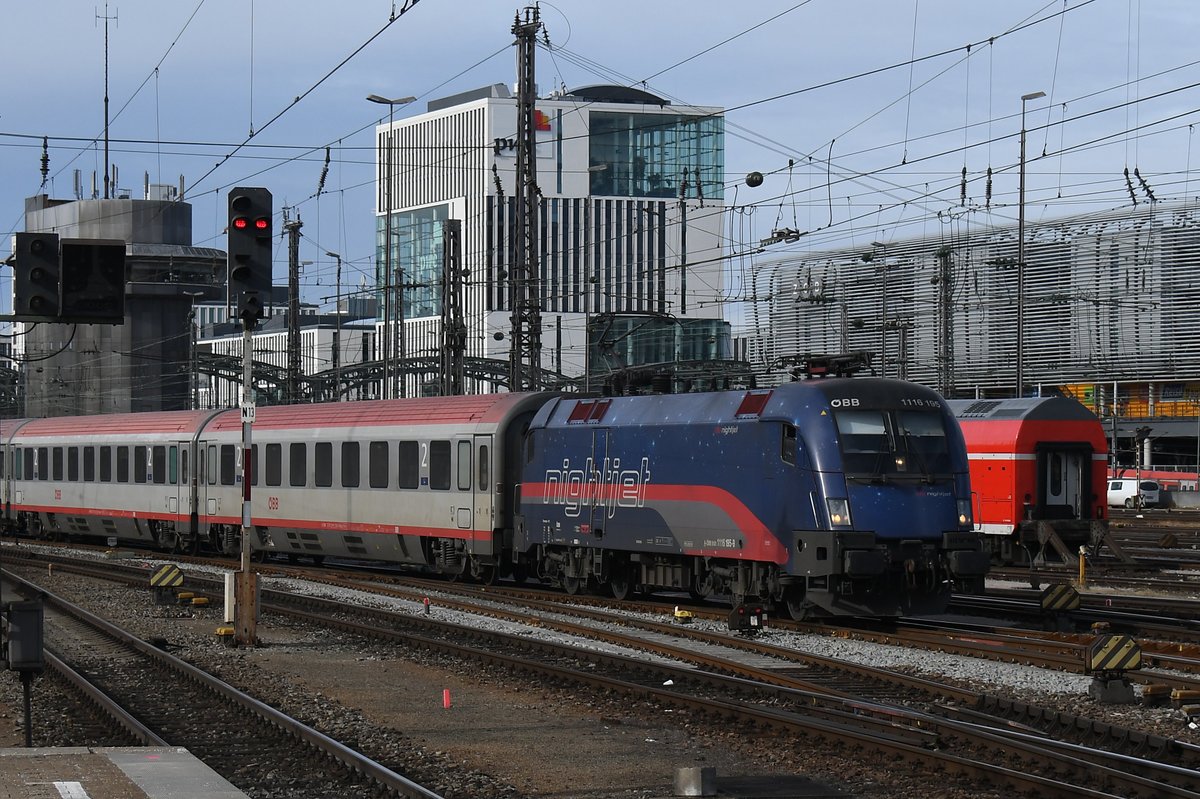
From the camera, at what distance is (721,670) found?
16.7 meters

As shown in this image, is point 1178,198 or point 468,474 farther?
point 1178,198

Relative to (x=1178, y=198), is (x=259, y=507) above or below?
below

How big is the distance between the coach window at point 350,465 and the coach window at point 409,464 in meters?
1.55

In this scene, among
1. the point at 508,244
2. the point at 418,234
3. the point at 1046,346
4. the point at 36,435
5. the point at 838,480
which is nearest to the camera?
the point at 838,480

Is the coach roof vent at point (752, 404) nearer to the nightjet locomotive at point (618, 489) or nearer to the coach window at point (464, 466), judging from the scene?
the nightjet locomotive at point (618, 489)

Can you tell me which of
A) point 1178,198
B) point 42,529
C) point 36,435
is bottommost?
point 42,529

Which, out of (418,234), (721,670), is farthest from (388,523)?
(418,234)

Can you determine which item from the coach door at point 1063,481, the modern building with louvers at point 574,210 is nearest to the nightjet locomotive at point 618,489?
the coach door at point 1063,481

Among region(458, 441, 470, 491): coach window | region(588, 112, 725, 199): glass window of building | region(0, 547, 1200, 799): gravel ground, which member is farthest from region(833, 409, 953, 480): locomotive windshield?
region(588, 112, 725, 199): glass window of building

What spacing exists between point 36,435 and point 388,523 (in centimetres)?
1947

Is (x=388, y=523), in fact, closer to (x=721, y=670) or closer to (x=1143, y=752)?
(x=721, y=670)

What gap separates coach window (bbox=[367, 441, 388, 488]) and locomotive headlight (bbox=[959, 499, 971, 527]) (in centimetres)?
1281

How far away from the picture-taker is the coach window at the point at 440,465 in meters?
28.4

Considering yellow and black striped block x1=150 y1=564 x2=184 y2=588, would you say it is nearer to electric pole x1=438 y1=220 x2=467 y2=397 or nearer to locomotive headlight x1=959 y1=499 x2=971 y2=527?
locomotive headlight x1=959 y1=499 x2=971 y2=527
